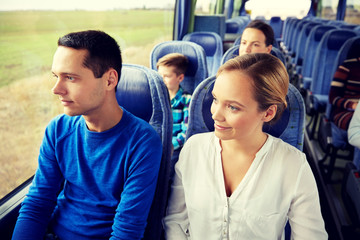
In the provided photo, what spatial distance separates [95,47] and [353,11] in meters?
9.91

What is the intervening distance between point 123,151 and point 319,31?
3.83 m

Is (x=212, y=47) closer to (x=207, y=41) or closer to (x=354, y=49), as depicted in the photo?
(x=207, y=41)

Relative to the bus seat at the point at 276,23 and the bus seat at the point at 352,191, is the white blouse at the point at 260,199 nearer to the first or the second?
the bus seat at the point at 352,191

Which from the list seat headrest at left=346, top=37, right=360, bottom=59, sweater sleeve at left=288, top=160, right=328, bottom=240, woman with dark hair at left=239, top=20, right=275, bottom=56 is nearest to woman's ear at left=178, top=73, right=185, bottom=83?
woman with dark hair at left=239, top=20, right=275, bottom=56

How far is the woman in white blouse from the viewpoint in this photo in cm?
93

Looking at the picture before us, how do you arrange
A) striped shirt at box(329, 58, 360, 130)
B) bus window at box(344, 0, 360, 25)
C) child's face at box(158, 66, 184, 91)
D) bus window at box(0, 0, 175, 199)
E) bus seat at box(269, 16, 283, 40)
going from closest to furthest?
bus window at box(0, 0, 175, 199) < child's face at box(158, 66, 184, 91) < striped shirt at box(329, 58, 360, 130) < bus window at box(344, 0, 360, 25) < bus seat at box(269, 16, 283, 40)

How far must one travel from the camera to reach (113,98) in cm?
109

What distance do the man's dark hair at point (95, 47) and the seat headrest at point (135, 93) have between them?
0.16 meters

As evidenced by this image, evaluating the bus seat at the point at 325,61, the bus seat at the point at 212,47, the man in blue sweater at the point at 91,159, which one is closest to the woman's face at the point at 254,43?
the bus seat at the point at 212,47

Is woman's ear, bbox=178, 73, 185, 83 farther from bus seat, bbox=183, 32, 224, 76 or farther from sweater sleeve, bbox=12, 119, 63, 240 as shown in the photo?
sweater sleeve, bbox=12, 119, 63, 240

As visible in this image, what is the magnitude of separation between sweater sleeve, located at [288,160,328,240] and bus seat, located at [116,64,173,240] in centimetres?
53

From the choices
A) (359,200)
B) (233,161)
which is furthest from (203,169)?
(359,200)

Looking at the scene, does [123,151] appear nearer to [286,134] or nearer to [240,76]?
[240,76]

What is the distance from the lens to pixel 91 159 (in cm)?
110
